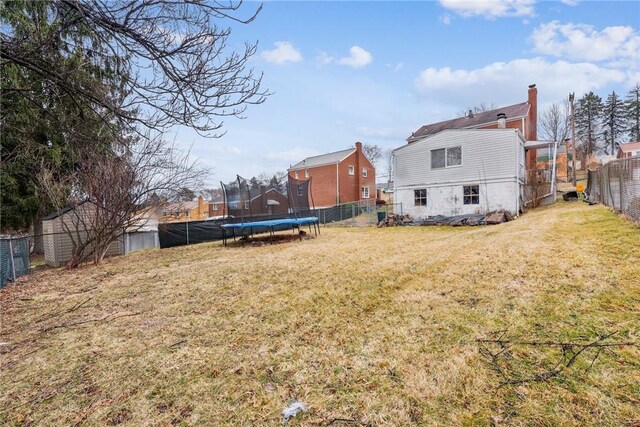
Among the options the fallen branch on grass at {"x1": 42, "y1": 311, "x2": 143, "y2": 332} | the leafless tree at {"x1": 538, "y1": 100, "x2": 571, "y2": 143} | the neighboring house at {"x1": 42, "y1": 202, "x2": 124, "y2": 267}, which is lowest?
the fallen branch on grass at {"x1": 42, "y1": 311, "x2": 143, "y2": 332}

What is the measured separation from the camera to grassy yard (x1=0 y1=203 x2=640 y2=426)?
193 cm

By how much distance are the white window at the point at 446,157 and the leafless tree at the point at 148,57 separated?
545 inches

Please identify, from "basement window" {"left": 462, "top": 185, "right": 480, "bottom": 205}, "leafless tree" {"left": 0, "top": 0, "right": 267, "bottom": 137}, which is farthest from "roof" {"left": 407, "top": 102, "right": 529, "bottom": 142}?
"leafless tree" {"left": 0, "top": 0, "right": 267, "bottom": 137}

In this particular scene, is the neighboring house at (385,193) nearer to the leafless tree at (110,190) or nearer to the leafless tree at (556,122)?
the leafless tree at (556,122)

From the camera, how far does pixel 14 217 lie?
11.7 meters

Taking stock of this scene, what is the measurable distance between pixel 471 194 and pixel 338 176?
1356cm

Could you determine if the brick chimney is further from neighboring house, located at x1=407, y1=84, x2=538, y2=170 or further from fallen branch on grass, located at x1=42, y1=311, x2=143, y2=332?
fallen branch on grass, located at x1=42, y1=311, x2=143, y2=332

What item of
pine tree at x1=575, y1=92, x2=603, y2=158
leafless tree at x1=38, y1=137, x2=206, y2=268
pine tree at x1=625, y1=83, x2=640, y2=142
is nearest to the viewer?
leafless tree at x1=38, y1=137, x2=206, y2=268

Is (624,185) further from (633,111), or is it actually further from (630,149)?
(633,111)

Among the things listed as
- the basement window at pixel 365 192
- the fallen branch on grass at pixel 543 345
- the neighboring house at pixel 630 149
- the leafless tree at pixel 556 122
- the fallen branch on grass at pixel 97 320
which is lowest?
the fallen branch on grass at pixel 97 320

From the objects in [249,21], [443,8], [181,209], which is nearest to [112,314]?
[249,21]

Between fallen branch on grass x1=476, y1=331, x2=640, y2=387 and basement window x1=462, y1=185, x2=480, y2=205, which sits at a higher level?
basement window x1=462, y1=185, x2=480, y2=205

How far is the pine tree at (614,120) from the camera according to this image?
38.1m

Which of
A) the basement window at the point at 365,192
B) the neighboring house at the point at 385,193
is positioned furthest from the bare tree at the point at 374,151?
the basement window at the point at 365,192
